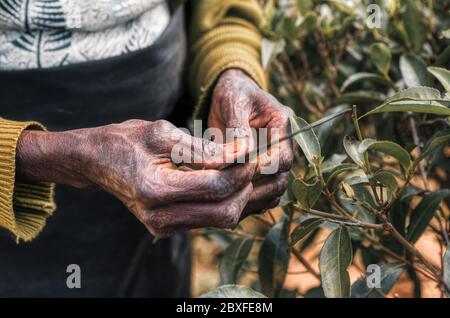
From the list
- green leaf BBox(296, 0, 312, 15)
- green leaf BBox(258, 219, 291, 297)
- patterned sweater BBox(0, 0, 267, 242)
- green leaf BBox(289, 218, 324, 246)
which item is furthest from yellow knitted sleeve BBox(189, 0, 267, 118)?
green leaf BBox(289, 218, 324, 246)

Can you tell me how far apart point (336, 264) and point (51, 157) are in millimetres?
482

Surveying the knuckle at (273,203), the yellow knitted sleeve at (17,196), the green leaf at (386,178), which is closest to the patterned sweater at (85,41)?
the yellow knitted sleeve at (17,196)

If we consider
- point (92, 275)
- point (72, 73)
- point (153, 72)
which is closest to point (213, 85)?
point (153, 72)

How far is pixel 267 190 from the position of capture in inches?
41.4

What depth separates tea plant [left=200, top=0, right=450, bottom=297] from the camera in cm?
103

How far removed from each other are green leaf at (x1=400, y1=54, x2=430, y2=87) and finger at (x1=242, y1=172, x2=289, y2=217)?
367 mm

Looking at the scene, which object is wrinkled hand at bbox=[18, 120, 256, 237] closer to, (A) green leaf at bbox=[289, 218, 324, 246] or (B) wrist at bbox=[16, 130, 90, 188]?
(B) wrist at bbox=[16, 130, 90, 188]

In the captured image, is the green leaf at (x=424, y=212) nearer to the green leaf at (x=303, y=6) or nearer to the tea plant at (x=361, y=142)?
the tea plant at (x=361, y=142)

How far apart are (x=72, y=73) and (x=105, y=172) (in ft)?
1.20

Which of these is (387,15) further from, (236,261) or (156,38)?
(236,261)

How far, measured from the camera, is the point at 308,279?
285 cm

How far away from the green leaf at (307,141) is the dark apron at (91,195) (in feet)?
1.42

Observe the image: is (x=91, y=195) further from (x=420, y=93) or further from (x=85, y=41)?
(x=420, y=93)

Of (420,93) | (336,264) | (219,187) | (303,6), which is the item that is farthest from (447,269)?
(303,6)
